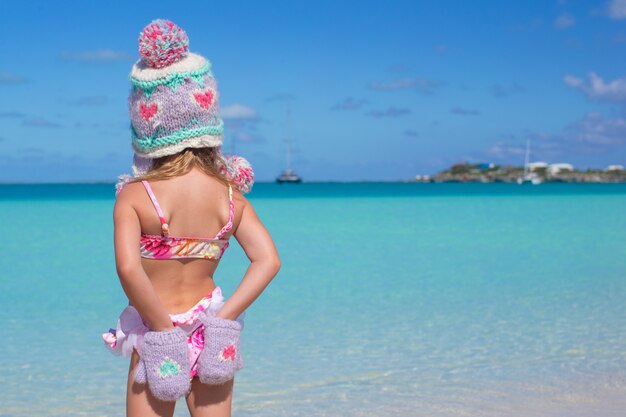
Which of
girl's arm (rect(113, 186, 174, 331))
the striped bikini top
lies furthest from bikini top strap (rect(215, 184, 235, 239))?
girl's arm (rect(113, 186, 174, 331))

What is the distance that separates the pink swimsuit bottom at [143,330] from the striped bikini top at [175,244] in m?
0.18

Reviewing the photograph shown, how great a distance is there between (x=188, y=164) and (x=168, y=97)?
0.73 feet

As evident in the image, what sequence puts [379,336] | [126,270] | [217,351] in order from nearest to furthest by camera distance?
[126,270] → [217,351] → [379,336]

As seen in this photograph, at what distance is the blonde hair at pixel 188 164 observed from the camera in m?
2.53

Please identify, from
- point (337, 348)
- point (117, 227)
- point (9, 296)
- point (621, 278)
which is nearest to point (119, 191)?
point (117, 227)

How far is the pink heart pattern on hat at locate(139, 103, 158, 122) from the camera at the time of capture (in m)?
2.54

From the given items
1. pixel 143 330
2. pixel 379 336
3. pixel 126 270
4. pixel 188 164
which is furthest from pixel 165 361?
pixel 379 336

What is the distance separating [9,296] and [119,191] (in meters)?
8.30

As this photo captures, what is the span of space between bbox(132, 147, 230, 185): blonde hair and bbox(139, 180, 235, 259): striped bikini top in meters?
0.05

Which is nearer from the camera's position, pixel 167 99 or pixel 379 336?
pixel 167 99

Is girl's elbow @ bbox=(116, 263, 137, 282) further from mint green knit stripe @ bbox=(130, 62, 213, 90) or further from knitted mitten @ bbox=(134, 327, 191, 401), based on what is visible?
mint green knit stripe @ bbox=(130, 62, 213, 90)

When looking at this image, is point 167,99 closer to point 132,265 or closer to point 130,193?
point 130,193

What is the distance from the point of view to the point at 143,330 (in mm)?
2553

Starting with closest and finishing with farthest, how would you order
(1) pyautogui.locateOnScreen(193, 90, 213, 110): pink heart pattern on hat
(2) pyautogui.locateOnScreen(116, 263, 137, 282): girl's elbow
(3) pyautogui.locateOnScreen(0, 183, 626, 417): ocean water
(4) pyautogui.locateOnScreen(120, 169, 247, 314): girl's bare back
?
(2) pyautogui.locateOnScreen(116, 263, 137, 282): girl's elbow, (4) pyautogui.locateOnScreen(120, 169, 247, 314): girl's bare back, (1) pyautogui.locateOnScreen(193, 90, 213, 110): pink heart pattern on hat, (3) pyautogui.locateOnScreen(0, 183, 626, 417): ocean water
